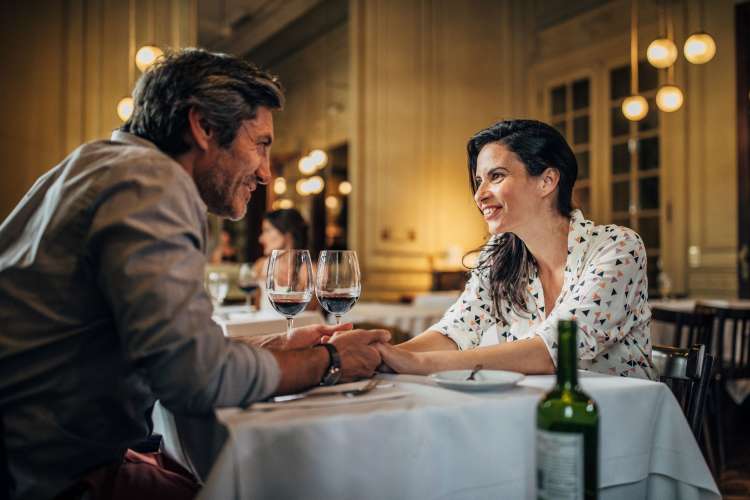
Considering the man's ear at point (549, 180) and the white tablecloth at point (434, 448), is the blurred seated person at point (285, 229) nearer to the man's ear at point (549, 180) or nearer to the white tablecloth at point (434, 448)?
the man's ear at point (549, 180)

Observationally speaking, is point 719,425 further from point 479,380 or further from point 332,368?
point 332,368

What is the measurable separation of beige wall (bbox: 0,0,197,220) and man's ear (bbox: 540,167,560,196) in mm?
5739

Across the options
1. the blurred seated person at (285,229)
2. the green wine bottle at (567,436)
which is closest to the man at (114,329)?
the green wine bottle at (567,436)

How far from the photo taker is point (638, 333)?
1.59 meters

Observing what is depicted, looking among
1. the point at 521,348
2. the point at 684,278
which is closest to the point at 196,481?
the point at 521,348

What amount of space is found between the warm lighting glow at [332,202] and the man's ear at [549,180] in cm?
863

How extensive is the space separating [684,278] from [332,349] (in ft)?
22.3

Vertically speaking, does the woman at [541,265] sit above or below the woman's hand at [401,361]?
above

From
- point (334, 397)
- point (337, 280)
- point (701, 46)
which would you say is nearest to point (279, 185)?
point (701, 46)

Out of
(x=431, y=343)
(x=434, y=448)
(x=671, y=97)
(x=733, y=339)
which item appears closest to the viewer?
(x=434, y=448)

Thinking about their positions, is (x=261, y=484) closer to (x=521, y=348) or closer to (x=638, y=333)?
(x=521, y=348)

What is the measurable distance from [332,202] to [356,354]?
9.27 metres

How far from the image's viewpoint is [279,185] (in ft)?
38.2

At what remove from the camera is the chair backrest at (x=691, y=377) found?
141 centimetres
